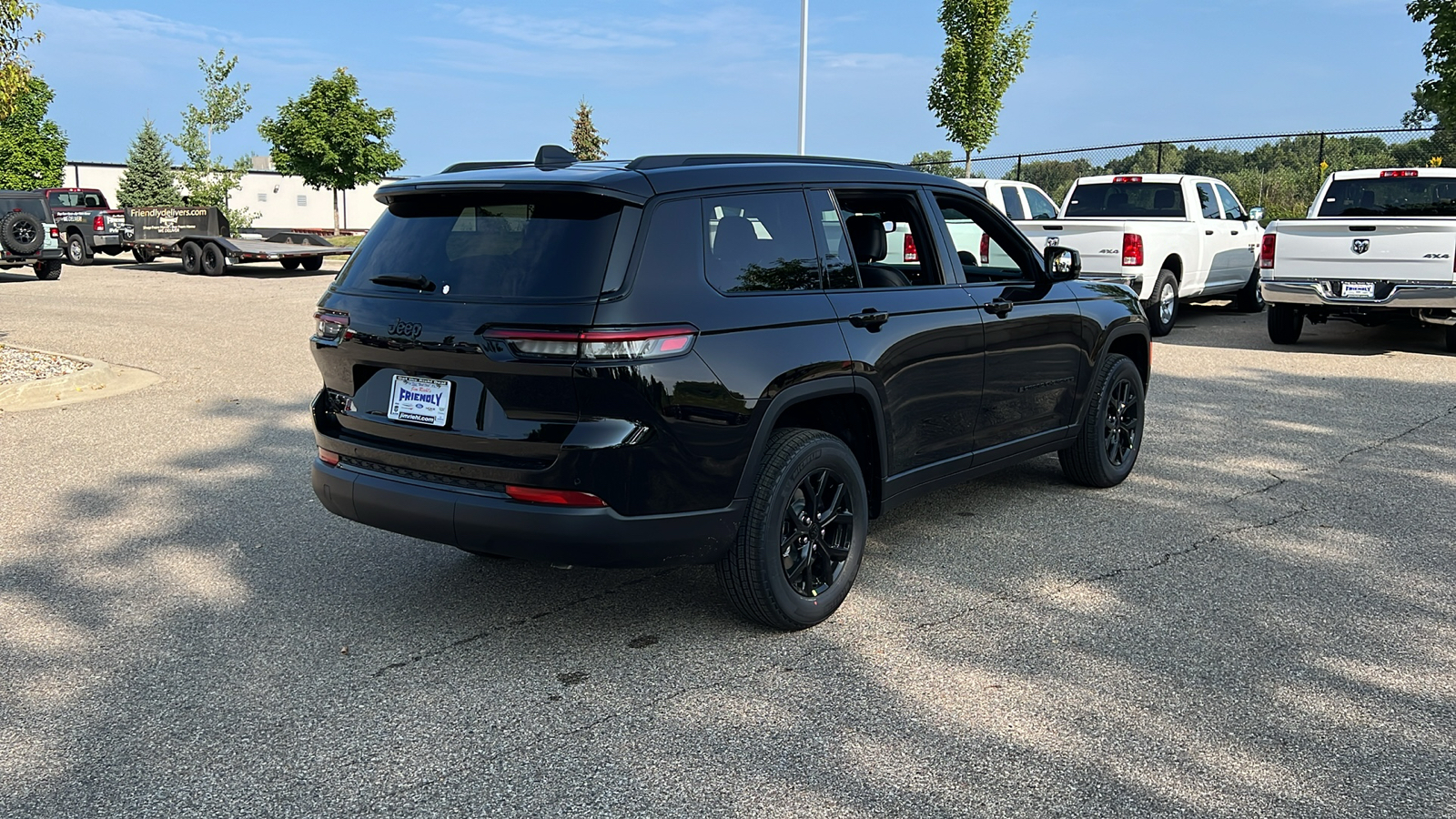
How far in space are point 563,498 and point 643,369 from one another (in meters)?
0.50

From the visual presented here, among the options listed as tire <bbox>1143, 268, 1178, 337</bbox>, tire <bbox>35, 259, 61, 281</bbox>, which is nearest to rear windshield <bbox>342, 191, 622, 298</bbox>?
tire <bbox>1143, 268, 1178, 337</bbox>

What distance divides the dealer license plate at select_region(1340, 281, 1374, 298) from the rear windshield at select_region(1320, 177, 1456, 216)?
1202 mm

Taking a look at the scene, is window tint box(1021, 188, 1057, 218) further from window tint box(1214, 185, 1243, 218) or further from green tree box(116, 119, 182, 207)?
green tree box(116, 119, 182, 207)

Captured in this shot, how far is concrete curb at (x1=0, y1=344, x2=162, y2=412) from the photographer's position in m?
9.16

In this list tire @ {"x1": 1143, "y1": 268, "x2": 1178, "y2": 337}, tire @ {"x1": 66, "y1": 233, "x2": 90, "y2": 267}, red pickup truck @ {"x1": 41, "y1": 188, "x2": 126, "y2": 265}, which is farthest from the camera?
tire @ {"x1": 66, "y1": 233, "x2": 90, "y2": 267}

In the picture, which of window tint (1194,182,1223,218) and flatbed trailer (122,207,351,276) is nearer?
window tint (1194,182,1223,218)

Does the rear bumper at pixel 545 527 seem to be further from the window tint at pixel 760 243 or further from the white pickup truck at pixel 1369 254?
the white pickup truck at pixel 1369 254

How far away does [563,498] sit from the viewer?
380 cm

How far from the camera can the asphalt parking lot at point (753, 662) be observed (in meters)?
3.25

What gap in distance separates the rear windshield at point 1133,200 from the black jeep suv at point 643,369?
10.8 m

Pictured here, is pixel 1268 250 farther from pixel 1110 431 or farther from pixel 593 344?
pixel 593 344

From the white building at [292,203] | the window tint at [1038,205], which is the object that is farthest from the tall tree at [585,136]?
the window tint at [1038,205]

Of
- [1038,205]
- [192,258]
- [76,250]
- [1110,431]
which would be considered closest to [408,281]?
[1110,431]

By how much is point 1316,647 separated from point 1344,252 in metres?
9.02
